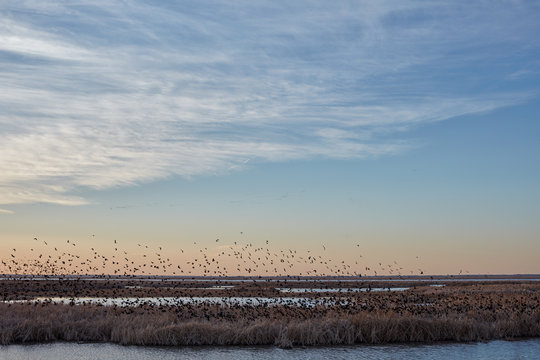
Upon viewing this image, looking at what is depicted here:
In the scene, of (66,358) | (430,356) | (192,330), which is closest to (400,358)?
(430,356)

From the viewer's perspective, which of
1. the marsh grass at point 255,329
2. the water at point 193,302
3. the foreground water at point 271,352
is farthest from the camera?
the water at point 193,302

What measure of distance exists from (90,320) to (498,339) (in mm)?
27215

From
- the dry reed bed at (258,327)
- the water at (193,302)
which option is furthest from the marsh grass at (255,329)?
the water at (193,302)

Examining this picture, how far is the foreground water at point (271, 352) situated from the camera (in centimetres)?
2914

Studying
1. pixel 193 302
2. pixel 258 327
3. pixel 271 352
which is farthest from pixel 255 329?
pixel 193 302

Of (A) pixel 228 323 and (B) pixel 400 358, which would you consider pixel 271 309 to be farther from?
(B) pixel 400 358

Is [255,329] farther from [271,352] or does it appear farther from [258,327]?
[271,352]

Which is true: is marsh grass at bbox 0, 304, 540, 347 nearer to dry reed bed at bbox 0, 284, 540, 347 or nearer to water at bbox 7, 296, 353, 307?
dry reed bed at bbox 0, 284, 540, 347

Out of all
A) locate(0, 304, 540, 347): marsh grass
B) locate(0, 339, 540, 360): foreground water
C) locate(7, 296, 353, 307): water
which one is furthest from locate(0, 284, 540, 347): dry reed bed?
locate(7, 296, 353, 307): water

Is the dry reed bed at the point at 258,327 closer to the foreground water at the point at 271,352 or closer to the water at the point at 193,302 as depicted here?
the foreground water at the point at 271,352

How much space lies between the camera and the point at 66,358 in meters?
Answer: 28.8

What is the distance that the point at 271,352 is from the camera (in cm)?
3027

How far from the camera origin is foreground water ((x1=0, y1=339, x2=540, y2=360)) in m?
29.1

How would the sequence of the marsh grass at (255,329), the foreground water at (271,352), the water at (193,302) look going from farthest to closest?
1. the water at (193,302)
2. the marsh grass at (255,329)
3. the foreground water at (271,352)
